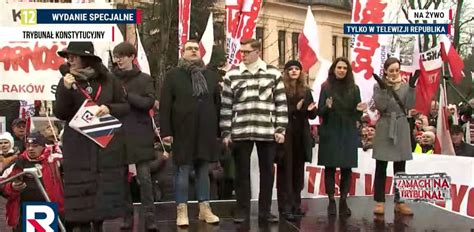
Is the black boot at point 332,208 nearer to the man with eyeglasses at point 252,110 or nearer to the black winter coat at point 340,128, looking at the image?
the black winter coat at point 340,128

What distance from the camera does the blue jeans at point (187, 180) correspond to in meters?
8.66

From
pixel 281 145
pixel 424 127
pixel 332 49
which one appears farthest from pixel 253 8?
pixel 332 49

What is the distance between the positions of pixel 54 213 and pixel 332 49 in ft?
180

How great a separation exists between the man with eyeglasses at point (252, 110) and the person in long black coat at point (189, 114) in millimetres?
171

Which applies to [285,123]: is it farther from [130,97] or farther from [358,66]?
[358,66]

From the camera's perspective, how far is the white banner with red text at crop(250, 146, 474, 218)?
10.2 metres

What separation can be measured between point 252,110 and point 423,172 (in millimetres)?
3616

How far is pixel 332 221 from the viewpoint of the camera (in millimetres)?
9477

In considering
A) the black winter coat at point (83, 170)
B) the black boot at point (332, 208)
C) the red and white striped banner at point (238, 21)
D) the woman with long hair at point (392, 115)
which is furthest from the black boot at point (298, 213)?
the red and white striped banner at point (238, 21)

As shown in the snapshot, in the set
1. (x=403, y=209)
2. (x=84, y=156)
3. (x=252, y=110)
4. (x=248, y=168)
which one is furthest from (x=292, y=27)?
(x=84, y=156)

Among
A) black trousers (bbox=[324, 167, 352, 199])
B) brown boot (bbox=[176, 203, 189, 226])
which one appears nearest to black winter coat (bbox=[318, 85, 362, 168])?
black trousers (bbox=[324, 167, 352, 199])

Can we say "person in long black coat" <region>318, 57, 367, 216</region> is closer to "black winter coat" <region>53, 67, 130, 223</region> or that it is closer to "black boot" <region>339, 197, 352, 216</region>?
"black boot" <region>339, 197, 352, 216</region>

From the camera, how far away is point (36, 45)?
10.8m

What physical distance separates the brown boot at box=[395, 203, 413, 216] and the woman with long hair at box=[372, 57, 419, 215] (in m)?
0.51
